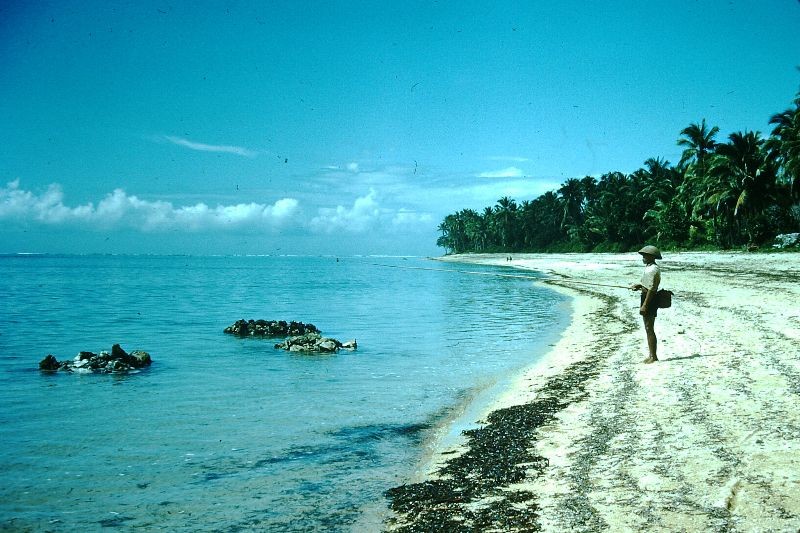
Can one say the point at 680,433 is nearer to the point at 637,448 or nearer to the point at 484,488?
the point at 637,448

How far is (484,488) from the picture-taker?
5.39 metres

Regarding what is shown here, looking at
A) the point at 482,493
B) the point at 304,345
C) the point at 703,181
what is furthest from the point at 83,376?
the point at 703,181

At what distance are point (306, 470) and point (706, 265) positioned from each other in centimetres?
3892

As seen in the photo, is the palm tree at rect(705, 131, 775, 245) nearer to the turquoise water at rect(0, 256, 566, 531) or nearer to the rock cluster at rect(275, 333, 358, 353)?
the turquoise water at rect(0, 256, 566, 531)

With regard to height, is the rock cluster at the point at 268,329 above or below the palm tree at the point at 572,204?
Result: below

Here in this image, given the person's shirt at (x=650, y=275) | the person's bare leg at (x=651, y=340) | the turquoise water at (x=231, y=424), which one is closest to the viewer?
the turquoise water at (x=231, y=424)

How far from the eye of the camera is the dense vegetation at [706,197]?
44938 millimetres

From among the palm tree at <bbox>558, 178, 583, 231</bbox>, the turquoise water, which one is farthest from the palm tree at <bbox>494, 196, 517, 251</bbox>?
the turquoise water

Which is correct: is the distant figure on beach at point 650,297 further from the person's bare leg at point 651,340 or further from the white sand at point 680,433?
the white sand at point 680,433

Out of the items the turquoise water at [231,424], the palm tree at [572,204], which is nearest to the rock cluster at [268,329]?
the turquoise water at [231,424]

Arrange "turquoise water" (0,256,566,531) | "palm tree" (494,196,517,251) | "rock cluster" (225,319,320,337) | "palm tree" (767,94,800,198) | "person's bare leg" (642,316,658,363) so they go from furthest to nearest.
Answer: "palm tree" (494,196,517,251)
"palm tree" (767,94,800,198)
"rock cluster" (225,319,320,337)
"person's bare leg" (642,316,658,363)
"turquoise water" (0,256,566,531)

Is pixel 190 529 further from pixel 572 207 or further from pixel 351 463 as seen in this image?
pixel 572 207

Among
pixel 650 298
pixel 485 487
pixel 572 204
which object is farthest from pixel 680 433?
pixel 572 204

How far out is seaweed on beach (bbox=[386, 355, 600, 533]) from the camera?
4652mm
